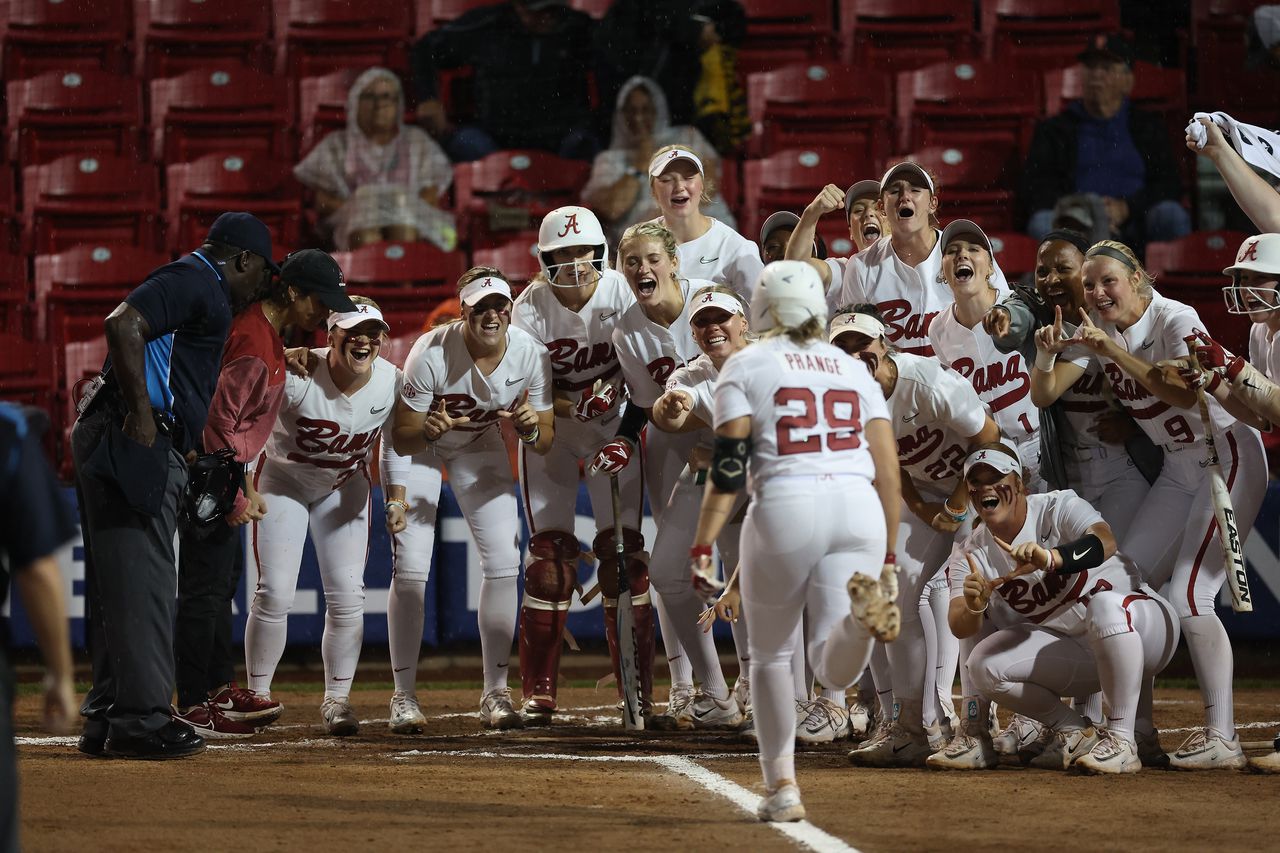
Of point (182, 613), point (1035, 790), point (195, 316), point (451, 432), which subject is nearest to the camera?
point (1035, 790)

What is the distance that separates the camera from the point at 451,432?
7.09 m

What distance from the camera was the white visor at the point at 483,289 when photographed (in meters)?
6.74

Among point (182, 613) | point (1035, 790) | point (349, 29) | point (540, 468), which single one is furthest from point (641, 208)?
point (1035, 790)

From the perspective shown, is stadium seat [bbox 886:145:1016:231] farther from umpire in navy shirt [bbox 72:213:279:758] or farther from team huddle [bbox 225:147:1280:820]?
umpire in navy shirt [bbox 72:213:279:758]

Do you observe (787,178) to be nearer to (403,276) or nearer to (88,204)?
(403,276)

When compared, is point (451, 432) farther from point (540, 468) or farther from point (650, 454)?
point (650, 454)

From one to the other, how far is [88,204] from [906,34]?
20.4 feet

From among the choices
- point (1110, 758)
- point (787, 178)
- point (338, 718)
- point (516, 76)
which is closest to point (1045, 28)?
point (787, 178)

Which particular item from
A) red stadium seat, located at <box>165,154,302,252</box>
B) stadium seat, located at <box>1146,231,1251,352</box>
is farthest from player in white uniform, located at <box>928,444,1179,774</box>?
red stadium seat, located at <box>165,154,302,252</box>

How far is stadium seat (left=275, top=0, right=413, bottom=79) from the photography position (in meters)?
12.0

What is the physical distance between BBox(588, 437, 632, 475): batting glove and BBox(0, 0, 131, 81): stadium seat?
23.7 feet

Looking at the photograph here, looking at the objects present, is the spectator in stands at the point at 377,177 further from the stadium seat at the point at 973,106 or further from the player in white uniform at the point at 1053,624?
the player in white uniform at the point at 1053,624

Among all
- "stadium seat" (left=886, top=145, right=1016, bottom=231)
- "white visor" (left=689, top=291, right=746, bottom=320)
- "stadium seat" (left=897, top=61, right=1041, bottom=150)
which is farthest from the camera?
"stadium seat" (left=897, top=61, right=1041, bottom=150)

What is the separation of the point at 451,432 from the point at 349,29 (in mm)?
5974
